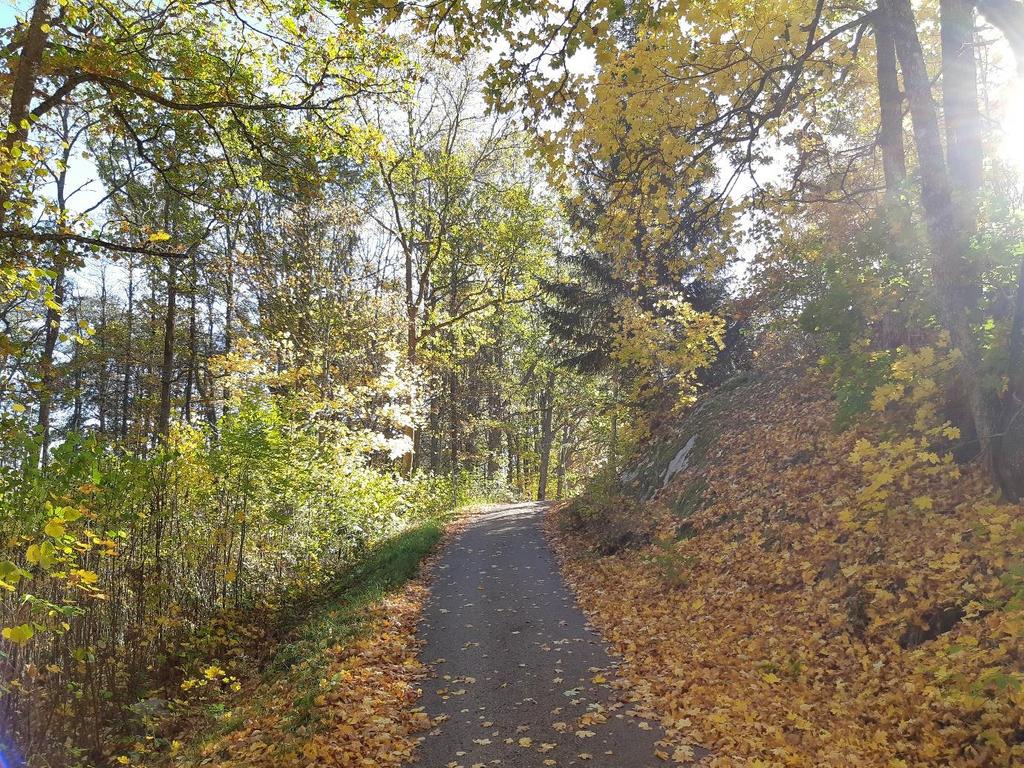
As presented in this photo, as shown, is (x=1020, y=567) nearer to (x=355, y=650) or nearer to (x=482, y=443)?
(x=355, y=650)

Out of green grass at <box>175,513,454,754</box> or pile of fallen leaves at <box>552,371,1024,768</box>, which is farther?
green grass at <box>175,513,454,754</box>

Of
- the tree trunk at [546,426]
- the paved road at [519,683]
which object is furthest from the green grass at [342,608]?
the tree trunk at [546,426]

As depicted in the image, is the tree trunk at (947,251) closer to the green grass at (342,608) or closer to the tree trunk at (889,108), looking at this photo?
the tree trunk at (889,108)

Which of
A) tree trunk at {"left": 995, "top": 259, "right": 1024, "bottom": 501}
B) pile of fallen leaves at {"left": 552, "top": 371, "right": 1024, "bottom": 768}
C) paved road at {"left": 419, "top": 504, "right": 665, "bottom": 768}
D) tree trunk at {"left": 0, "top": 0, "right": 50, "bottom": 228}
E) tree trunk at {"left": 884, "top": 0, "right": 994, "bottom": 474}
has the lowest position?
paved road at {"left": 419, "top": 504, "right": 665, "bottom": 768}

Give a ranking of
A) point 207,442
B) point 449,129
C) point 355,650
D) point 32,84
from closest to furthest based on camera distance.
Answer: point 32,84
point 355,650
point 207,442
point 449,129

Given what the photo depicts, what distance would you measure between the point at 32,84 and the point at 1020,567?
9745mm

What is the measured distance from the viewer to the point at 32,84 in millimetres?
6082

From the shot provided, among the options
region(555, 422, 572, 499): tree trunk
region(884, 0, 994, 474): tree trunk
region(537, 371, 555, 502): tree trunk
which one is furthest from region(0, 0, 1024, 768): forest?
region(555, 422, 572, 499): tree trunk

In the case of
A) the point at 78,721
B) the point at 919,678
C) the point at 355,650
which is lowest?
the point at 78,721

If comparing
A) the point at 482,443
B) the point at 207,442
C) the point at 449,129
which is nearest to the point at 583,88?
the point at 207,442

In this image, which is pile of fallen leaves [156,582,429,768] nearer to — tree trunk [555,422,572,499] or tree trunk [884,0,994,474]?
tree trunk [884,0,994,474]

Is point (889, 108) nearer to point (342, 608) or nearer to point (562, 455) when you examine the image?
point (342, 608)

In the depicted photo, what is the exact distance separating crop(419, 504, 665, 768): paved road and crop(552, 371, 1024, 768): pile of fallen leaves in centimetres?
40

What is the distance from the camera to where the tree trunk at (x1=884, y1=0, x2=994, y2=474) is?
586 centimetres
